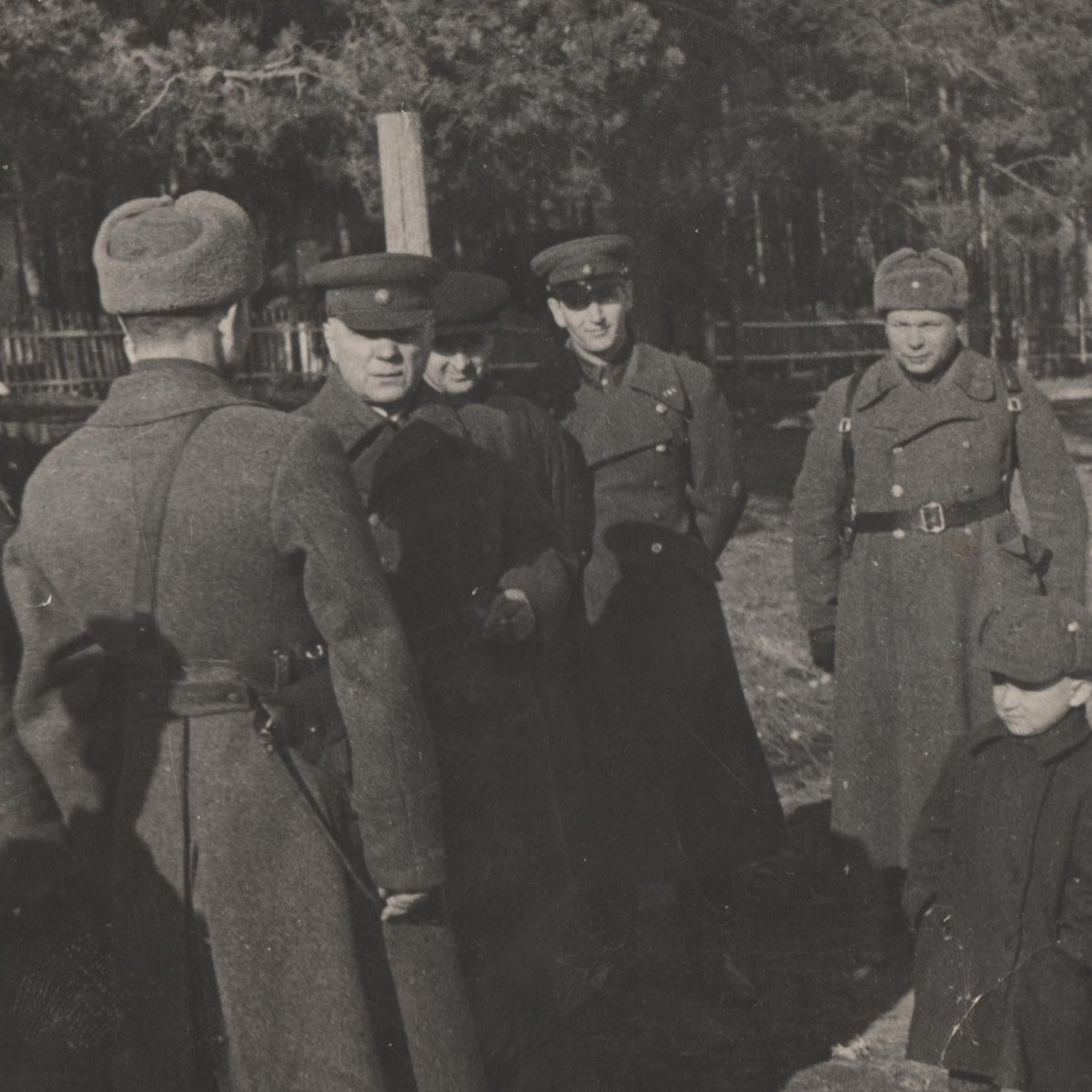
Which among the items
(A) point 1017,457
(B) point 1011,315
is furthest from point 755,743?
(B) point 1011,315

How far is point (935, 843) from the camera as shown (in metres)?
3.48

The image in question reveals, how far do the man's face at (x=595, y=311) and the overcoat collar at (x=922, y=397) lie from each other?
0.78 m

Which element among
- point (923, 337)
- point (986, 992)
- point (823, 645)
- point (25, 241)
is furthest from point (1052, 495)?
point (25, 241)

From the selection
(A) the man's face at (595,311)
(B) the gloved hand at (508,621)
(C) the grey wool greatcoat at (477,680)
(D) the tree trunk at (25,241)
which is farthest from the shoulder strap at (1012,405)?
(D) the tree trunk at (25,241)

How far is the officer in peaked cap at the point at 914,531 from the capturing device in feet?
14.9

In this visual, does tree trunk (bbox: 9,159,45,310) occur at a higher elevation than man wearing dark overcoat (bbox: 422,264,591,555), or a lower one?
higher

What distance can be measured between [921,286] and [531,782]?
1.88 metres

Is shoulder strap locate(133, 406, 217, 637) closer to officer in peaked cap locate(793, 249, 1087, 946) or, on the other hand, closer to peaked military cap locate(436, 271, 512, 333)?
peaked military cap locate(436, 271, 512, 333)

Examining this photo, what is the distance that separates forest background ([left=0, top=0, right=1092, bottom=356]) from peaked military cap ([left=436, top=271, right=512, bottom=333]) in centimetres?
229

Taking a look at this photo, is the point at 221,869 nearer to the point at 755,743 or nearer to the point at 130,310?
the point at 130,310

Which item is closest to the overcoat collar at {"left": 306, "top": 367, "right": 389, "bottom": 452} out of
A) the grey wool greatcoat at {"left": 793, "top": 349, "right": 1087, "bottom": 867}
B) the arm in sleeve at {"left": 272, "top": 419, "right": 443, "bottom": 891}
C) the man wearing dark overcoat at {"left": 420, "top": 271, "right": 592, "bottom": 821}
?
the man wearing dark overcoat at {"left": 420, "top": 271, "right": 592, "bottom": 821}

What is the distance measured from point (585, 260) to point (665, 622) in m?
1.14

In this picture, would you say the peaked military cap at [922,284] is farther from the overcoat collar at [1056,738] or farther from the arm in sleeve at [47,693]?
the arm in sleeve at [47,693]

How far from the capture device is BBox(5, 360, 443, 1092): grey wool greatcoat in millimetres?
2514
